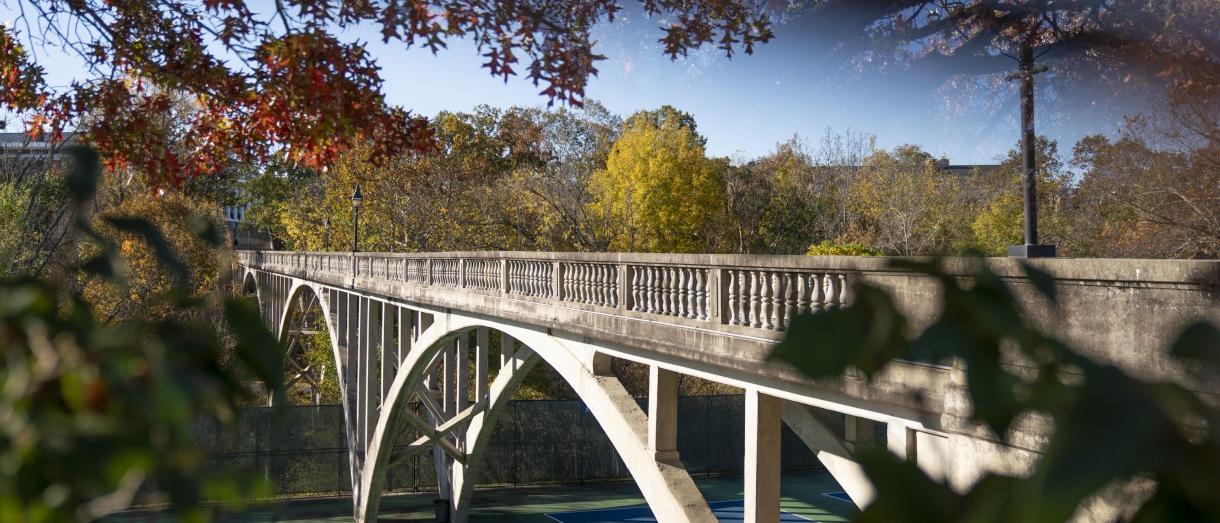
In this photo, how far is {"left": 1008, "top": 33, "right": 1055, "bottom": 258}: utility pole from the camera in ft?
16.2

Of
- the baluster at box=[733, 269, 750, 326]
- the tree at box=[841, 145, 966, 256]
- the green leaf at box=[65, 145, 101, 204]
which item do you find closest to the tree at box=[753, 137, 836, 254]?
the tree at box=[841, 145, 966, 256]

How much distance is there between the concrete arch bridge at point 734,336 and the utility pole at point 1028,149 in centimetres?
99

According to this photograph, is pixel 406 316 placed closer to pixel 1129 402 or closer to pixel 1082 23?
pixel 1082 23

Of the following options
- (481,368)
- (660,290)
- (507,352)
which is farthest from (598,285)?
(481,368)

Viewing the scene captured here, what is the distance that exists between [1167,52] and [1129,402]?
5.40 metres

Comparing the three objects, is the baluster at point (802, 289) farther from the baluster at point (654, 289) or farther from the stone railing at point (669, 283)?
the baluster at point (654, 289)

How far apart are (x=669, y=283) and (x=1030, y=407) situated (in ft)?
27.6

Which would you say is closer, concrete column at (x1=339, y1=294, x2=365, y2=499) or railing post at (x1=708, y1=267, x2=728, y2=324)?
railing post at (x1=708, y1=267, x2=728, y2=324)

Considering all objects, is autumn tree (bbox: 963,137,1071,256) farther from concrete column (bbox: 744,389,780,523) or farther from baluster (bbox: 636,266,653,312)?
concrete column (bbox: 744,389,780,523)

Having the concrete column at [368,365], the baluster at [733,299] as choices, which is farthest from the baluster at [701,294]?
the concrete column at [368,365]

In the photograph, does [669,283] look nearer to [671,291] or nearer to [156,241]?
[671,291]

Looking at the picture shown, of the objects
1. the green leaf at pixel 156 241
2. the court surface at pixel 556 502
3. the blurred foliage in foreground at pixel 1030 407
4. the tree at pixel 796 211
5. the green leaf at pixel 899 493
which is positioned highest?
the tree at pixel 796 211

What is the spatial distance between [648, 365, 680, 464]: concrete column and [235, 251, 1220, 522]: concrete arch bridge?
14 mm

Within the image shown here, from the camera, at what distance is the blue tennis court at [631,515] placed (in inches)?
1190
